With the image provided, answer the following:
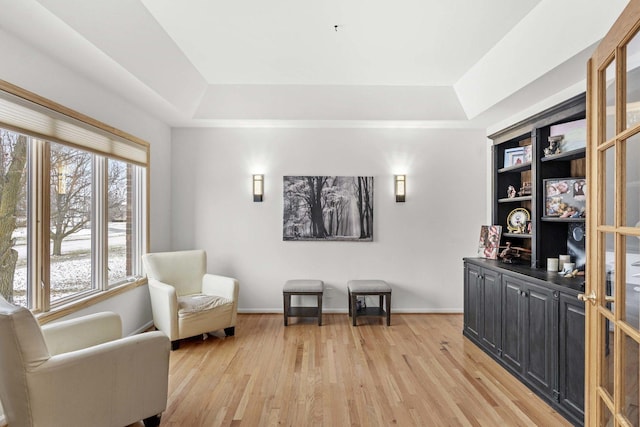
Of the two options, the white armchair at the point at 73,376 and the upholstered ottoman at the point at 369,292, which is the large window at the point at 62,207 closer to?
the white armchair at the point at 73,376

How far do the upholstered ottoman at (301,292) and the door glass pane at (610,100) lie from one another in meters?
3.05

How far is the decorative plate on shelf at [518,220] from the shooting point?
3.55m

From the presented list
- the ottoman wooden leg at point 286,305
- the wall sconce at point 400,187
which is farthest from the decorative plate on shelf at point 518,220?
the ottoman wooden leg at point 286,305

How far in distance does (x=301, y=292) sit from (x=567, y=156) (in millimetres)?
2932

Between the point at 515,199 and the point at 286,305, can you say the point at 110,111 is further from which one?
the point at 515,199

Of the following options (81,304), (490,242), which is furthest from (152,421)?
(490,242)

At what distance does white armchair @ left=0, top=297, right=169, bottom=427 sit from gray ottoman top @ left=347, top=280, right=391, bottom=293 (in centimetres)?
235

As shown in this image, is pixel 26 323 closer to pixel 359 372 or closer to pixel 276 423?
pixel 276 423

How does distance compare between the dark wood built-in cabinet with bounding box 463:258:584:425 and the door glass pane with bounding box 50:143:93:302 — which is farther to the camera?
the door glass pane with bounding box 50:143:93:302

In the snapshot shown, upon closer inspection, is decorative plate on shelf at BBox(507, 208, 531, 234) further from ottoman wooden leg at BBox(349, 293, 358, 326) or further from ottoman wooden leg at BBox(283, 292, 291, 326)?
ottoman wooden leg at BBox(283, 292, 291, 326)

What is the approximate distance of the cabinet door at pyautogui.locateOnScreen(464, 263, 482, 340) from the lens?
3.37 metres

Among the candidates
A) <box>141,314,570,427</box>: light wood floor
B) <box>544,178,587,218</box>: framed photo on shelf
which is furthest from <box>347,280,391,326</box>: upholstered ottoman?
<box>544,178,587,218</box>: framed photo on shelf

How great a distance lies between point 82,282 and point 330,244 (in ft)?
8.87

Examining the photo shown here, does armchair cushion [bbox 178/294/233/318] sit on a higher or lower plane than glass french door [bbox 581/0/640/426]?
lower
